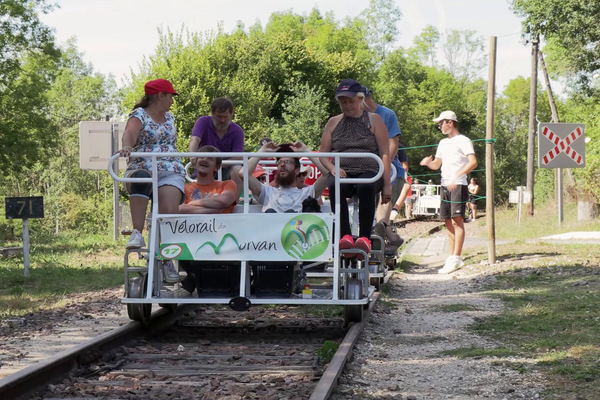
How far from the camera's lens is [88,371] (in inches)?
221

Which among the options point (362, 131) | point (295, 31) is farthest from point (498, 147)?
point (362, 131)

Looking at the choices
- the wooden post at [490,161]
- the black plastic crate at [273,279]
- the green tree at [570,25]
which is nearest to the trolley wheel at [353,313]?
the black plastic crate at [273,279]

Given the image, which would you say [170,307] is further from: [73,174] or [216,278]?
[73,174]

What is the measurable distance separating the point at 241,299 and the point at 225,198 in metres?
1.11

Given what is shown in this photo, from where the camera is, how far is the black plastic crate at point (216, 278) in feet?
22.1

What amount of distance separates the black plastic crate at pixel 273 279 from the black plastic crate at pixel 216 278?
169 millimetres

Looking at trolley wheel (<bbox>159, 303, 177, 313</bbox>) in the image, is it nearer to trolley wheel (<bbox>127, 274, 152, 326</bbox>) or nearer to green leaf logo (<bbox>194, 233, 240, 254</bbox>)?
trolley wheel (<bbox>127, 274, 152, 326</bbox>)

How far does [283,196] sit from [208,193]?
839 mm

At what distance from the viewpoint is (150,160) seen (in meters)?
7.59

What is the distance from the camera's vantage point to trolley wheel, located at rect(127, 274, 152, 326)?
6.79 m

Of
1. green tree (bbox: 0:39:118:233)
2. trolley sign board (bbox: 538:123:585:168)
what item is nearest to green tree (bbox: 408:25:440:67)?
green tree (bbox: 0:39:118:233)

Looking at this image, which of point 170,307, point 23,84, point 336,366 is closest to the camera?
point 336,366

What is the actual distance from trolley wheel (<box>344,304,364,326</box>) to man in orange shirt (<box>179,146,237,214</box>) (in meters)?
1.43

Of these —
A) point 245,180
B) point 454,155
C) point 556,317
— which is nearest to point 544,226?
point 454,155
